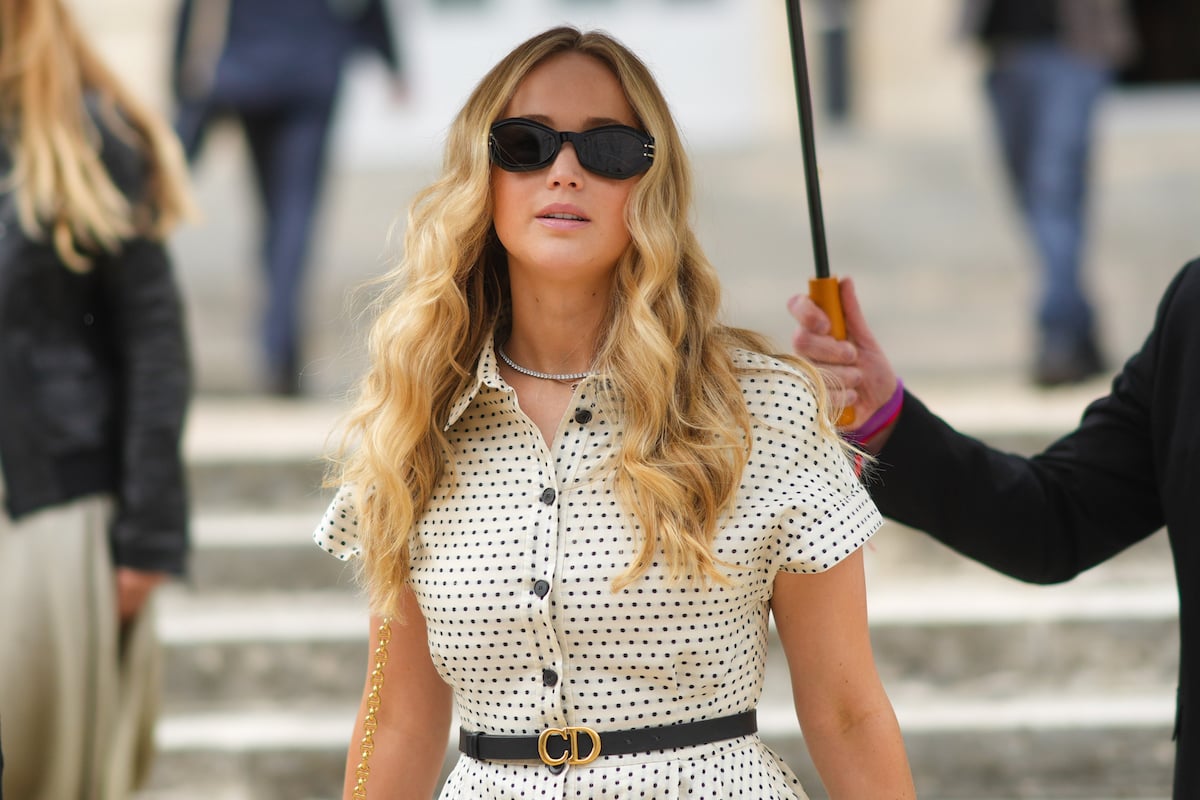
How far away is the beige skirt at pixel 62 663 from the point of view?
2863 millimetres

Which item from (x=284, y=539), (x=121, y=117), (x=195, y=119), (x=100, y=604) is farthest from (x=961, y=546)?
(x=195, y=119)

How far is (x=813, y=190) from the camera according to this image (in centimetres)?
223

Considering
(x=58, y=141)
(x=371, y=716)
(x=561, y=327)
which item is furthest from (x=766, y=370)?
(x=58, y=141)

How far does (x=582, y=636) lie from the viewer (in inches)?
76.4

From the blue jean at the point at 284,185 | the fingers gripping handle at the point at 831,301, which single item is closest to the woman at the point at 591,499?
the fingers gripping handle at the point at 831,301

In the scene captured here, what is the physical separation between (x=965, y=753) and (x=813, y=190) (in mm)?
2284

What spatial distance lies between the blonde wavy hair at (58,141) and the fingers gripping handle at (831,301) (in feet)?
5.04

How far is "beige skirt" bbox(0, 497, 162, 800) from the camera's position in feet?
9.39

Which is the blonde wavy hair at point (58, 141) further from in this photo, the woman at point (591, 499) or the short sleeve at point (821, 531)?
the short sleeve at point (821, 531)

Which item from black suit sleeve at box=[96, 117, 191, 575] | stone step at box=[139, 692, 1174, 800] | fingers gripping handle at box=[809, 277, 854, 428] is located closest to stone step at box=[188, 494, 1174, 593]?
stone step at box=[139, 692, 1174, 800]

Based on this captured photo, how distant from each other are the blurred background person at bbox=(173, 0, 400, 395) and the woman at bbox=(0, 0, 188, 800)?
270cm

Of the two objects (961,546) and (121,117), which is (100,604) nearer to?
(121,117)

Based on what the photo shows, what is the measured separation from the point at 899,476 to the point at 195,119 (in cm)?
443

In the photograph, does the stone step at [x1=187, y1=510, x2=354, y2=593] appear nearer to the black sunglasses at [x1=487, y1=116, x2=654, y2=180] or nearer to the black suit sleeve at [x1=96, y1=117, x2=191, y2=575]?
the black suit sleeve at [x1=96, y1=117, x2=191, y2=575]
